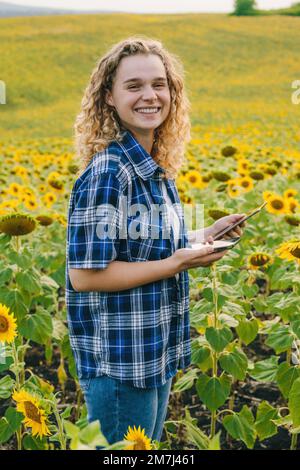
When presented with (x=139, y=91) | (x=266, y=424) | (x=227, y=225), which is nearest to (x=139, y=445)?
(x=227, y=225)

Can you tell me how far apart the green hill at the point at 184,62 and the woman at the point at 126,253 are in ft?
48.2

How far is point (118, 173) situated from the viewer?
1.63m

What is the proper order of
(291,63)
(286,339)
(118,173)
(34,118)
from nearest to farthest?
(118,173) → (286,339) → (34,118) → (291,63)

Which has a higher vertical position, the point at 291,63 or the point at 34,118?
the point at 291,63

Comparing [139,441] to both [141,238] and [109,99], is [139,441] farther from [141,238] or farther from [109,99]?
[109,99]

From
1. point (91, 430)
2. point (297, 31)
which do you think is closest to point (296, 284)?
point (91, 430)

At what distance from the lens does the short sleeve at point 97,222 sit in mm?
1584

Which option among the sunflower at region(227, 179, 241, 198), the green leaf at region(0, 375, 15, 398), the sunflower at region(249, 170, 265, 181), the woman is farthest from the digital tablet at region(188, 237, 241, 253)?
the sunflower at region(249, 170, 265, 181)

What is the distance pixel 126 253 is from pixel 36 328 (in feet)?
2.86

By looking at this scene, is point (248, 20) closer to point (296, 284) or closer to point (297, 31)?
point (297, 31)

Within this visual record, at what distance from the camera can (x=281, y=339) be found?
2.22 m

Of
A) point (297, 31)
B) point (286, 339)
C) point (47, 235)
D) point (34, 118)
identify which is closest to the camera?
point (286, 339)

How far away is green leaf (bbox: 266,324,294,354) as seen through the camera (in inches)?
86.7

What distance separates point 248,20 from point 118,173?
3586 cm
